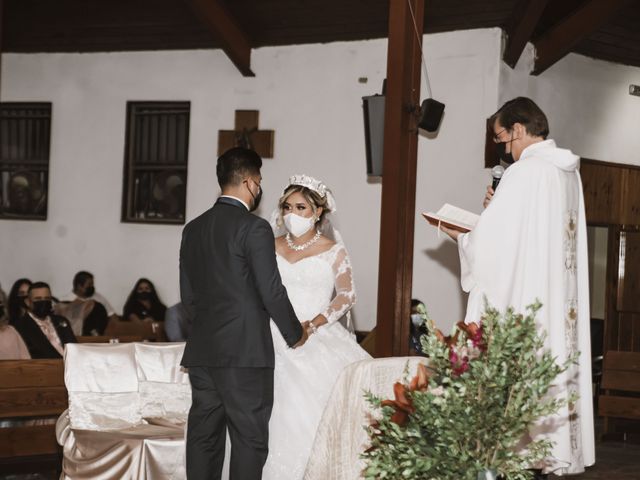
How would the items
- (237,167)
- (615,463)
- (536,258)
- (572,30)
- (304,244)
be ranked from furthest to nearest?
(572,30) → (615,463) → (304,244) → (237,167) → (536,258)

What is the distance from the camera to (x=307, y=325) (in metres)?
4.66

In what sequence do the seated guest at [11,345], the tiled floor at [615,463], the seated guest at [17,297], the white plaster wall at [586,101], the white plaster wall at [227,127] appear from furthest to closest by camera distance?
the seated guest at [17,297]
the white plaster wall at [586,101]
the white plaster wall at [227,127]
the tiled floor at [615,463]
the seated guest at [11,345]

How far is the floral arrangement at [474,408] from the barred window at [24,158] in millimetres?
9948

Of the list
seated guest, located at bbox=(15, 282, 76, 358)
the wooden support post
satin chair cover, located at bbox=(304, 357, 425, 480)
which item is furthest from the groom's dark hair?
seated guest, located at bbox=(15, 282, 76, 358)

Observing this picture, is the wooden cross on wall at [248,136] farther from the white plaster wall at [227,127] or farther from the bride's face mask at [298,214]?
the bride's face mask at [298,214]

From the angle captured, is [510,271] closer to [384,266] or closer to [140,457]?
[140,457]

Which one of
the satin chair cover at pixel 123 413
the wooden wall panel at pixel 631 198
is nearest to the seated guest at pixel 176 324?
the satin chair cover at pixel 123 413

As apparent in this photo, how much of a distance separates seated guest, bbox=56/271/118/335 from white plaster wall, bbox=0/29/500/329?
491mm

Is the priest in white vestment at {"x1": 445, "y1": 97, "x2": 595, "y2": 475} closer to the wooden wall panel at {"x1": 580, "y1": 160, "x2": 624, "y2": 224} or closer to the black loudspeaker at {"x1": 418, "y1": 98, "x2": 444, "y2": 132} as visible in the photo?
the black loudspeaker at {"x1": 418, "y1": 98, "x2": 444, "y2": 132}

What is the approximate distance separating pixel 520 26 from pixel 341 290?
15.0ft

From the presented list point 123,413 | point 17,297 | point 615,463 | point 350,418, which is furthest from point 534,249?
point 17,297

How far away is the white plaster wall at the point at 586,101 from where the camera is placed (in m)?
9.44

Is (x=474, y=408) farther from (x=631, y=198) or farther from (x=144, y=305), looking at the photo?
(x=631, y=198)

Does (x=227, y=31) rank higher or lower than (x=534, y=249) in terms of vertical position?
higher
